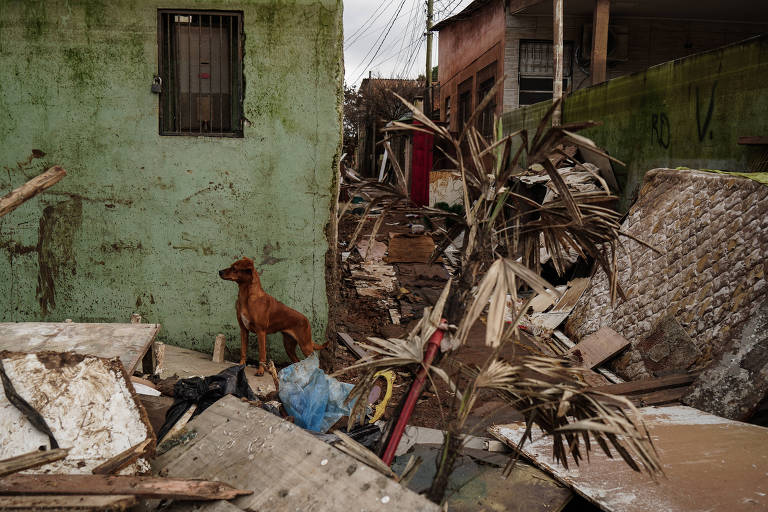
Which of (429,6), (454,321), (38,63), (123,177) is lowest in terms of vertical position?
(454,321)

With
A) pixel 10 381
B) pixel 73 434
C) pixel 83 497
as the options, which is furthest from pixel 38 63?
pixel 83 497

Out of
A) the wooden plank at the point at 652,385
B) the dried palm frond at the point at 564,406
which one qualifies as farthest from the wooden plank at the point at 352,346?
the dried palm frond at the point at 564,406

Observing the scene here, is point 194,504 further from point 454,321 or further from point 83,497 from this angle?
point 454,321

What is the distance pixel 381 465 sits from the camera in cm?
250

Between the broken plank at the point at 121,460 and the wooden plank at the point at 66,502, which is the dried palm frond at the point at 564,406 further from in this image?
the broken plank at the point at 121,460

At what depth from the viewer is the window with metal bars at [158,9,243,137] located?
556 cm

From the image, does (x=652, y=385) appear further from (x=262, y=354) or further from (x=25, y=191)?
(x=25, y=191)

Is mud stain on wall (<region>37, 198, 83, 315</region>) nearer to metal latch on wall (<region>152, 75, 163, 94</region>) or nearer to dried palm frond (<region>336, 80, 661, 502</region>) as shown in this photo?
metal latch on wall (<region>152, 75, 163, 94</region>)

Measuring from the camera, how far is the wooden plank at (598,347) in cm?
579

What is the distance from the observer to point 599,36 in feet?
35.7

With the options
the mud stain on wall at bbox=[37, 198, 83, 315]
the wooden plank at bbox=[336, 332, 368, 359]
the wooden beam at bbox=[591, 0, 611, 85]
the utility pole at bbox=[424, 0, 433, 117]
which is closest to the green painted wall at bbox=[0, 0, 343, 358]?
the mud stain on wall at bbox=[37, 198, 83, 315]

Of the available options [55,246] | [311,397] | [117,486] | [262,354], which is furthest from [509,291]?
[55,246]

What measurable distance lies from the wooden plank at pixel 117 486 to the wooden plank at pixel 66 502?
0.11ft

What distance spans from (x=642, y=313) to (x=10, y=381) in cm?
494
